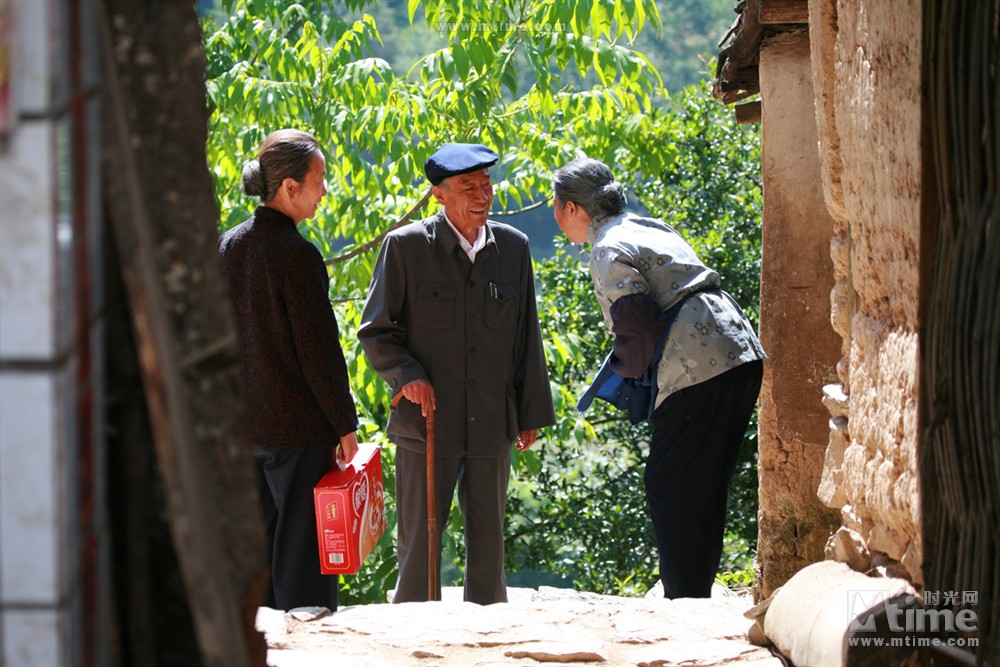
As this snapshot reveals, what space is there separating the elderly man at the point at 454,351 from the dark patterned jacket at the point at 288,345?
0.55 m

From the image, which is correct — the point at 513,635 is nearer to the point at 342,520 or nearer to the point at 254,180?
the point at 342,520

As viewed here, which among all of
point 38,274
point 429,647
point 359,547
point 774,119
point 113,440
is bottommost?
point 429,647

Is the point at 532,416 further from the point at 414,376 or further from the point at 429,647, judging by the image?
the point at 429,647

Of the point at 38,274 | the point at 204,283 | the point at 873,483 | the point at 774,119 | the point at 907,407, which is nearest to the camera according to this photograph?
the point at 38,274

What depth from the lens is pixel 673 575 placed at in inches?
165

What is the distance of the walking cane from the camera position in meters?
4.21

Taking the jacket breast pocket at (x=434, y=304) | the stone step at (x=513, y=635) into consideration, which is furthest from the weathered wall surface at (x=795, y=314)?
the jacket breast pocket at (x=434, y=304)

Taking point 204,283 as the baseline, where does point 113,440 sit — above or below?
below

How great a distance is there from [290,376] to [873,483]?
182 cm

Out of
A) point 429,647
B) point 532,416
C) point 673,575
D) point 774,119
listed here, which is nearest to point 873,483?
point 429,647

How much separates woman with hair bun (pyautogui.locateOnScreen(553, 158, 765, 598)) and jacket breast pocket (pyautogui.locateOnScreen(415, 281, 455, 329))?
1.80ft

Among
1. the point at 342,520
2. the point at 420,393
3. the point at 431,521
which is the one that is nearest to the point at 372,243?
the point at 420,393

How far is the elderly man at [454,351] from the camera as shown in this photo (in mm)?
4293

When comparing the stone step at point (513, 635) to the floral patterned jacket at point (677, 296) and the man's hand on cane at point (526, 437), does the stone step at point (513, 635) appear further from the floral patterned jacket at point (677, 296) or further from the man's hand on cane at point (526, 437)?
the man's hand on cane at point (526, 437)
